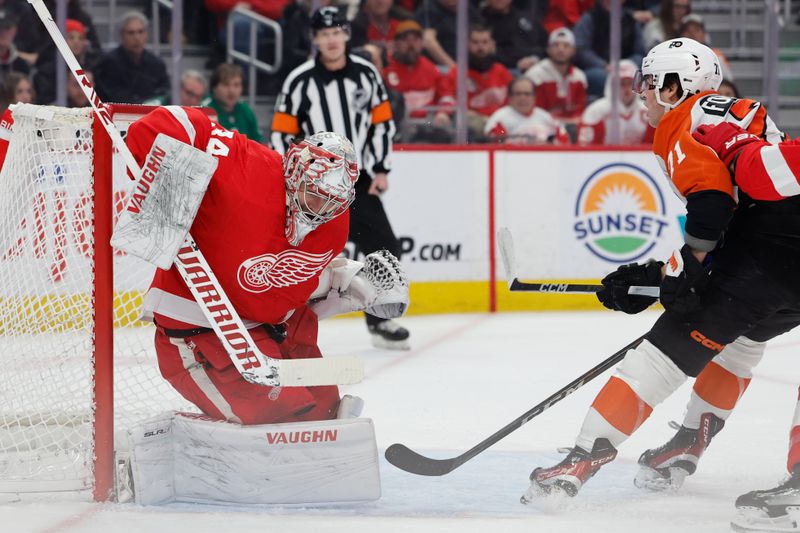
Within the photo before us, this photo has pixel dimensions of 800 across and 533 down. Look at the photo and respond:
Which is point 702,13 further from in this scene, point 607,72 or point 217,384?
point 217,384

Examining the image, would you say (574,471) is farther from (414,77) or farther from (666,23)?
(666,23)

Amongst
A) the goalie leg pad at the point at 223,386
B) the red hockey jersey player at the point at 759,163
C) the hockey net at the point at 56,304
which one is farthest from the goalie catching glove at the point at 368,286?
the red hockey jersey player at the point at 759,163

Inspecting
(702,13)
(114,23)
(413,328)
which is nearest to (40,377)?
(413,328)

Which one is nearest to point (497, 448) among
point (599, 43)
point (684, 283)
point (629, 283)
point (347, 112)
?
point (629, 283)

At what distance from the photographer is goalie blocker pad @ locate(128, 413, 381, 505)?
2.29m

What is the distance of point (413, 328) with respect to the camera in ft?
16.6

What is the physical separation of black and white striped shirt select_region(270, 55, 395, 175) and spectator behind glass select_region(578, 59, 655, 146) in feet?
4.63

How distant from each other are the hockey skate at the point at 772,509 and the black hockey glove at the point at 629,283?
1.35ft

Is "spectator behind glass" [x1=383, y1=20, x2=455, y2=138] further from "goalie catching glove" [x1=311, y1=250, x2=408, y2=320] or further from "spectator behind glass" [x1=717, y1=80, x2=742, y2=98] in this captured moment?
"goalie catching glove" [x1=311, y1=250, x2=408, y2=320]

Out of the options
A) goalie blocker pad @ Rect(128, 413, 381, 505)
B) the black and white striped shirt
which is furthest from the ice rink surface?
the black and white striped shirt

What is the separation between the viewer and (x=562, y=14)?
6.17 metres

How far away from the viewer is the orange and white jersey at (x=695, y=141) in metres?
2.20

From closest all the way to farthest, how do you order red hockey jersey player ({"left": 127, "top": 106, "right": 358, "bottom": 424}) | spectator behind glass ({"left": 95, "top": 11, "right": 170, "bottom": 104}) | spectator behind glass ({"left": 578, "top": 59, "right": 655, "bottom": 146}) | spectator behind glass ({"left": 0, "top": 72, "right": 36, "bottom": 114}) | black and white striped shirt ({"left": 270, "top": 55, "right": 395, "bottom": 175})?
1. red hockey jersey player ({"left": 127, "top": 106, "right": 358, "bottom": 424})
2. black and white striped shirt ({"left": 270, "top": 55, "right": 395, "bottom": 175})
3. spectator behind glass ({"left": 0, "top": 72, "right": 36, "bottom": 114})
4. spectator behind glass ({"left": 95, "top": 11, "right": 170, "bottom": 104})
5. spectator behind glass ({"left": 578, "top": 59, "right": 655, "bottom": 146})

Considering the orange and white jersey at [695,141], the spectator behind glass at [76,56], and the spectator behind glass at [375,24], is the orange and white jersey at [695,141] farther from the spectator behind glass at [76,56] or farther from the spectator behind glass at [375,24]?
the spectator behind glass at [375,24]
